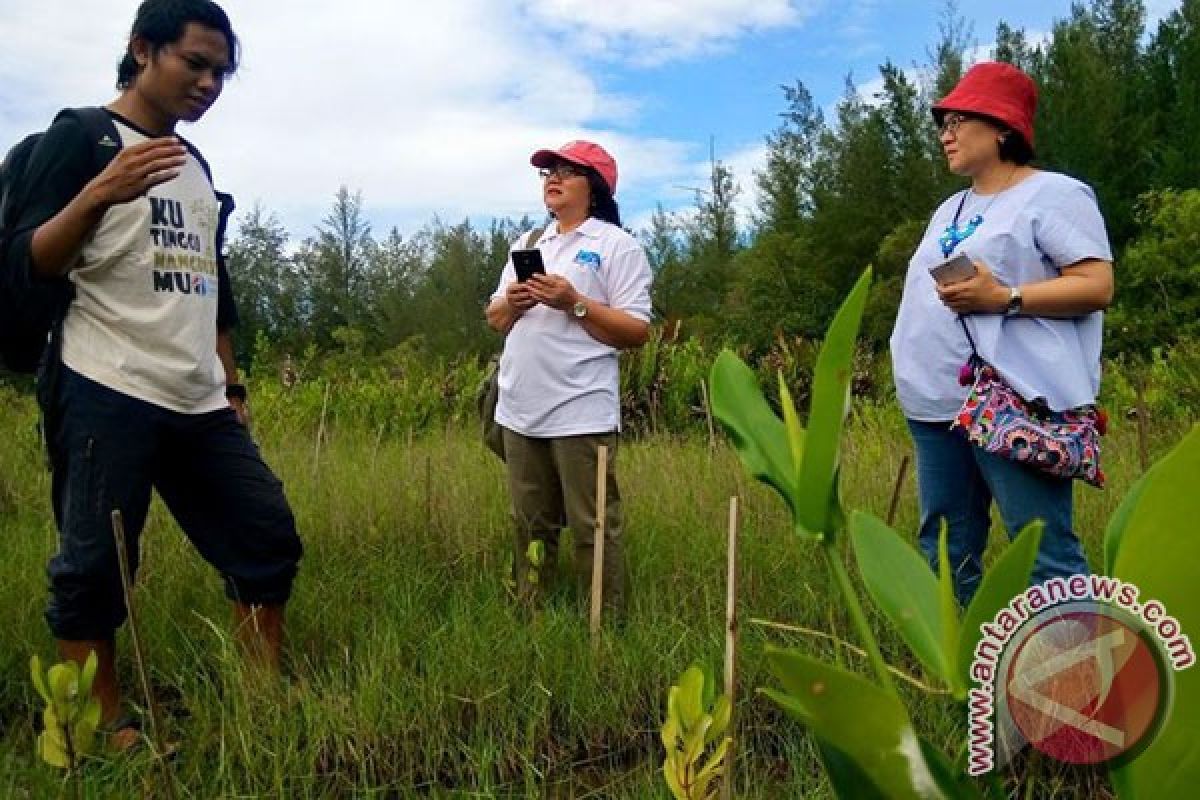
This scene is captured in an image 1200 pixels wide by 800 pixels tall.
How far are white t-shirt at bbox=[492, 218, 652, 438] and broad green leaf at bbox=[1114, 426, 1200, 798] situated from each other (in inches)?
86.0

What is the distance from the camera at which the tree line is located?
65.3 feet

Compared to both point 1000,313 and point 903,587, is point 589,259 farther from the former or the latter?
point 903,587

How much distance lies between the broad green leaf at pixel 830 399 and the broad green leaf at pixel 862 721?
69 mm

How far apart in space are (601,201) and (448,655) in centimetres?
131

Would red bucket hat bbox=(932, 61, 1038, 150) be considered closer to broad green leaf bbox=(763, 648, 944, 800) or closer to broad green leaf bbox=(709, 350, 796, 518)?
broad green leaf bbox=(709, 350, 796, 518)

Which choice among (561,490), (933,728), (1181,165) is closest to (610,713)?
(933,728)

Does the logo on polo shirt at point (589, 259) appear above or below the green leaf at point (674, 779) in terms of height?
above

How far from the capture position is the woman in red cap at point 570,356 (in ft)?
8.24

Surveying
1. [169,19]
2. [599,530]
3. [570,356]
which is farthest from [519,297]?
[169,19]

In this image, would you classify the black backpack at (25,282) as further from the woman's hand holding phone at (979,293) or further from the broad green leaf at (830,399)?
the broad green leaf at (830,399)

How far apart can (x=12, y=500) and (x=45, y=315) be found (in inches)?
86.0

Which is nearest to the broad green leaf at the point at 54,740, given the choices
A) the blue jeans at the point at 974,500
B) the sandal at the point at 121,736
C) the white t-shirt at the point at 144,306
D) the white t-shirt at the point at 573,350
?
the sandal at the point at 121,736

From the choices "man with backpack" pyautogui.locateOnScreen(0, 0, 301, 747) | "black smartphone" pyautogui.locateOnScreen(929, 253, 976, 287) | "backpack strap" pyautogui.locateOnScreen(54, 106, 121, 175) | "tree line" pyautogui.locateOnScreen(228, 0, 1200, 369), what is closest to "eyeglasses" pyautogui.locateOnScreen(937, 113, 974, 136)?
"black smartphone" pyautogui.locateOnScreen(929, 253, 976, 287)

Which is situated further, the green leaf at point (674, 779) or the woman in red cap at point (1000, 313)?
the woman in red cap at point (1000, 313)
